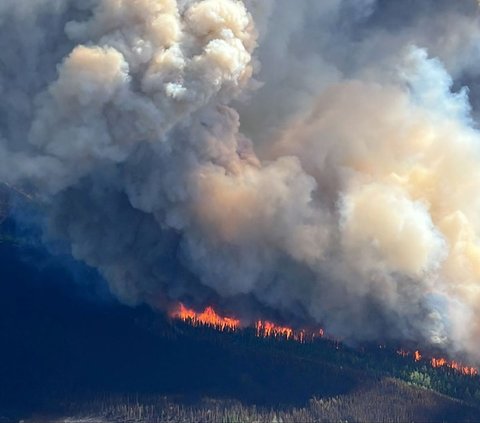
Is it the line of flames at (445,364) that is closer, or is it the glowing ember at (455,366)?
the glowing ember at (455,366)

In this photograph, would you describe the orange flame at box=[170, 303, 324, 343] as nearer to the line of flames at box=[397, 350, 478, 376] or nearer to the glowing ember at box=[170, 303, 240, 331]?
the glowing ember at box=[170, 303, 240, 331]

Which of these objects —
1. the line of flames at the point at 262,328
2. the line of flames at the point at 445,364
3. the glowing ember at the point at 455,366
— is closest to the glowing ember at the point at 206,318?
the line of flames at the point at 262,328

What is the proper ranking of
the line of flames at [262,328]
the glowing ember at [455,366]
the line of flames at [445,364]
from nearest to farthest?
the glowing ember at [455,366]
the line of flames at [445,364]
the line of flames at [262,328]

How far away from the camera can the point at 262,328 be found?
74.7 metres

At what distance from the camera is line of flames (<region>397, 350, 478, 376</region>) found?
Result: 234ft

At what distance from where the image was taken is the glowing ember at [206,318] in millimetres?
74938

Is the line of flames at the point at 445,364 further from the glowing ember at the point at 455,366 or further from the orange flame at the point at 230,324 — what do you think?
the orange flame at the point at 230,324

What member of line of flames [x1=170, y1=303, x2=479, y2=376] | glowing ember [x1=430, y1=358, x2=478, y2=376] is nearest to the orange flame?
line of flames [x1=170, y1=303, x2=479, y2=376]

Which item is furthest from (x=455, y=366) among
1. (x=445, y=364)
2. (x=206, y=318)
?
(x=206, y=318)

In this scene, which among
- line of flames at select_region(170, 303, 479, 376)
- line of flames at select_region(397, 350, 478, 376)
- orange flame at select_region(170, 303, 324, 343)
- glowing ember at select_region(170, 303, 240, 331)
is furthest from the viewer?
glowing ember at select_region(170, 303, 240, 331)

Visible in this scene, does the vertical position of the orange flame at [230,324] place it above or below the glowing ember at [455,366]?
above

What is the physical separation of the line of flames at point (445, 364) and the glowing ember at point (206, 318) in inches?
516

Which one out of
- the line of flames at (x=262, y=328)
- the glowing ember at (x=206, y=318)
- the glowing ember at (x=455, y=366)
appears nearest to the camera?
the glowing ember at (x=455, y=366)

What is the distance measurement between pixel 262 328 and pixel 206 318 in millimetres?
4627
